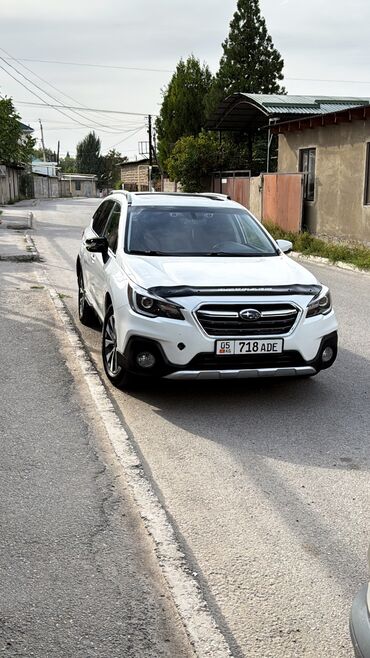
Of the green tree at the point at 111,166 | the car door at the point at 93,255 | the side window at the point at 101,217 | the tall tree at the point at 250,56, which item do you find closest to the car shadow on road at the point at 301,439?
the car door at the point at 93,255

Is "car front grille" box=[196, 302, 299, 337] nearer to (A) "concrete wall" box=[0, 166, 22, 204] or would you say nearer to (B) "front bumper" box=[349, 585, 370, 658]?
(B) "front bumper" box=[349, 585, 370, 658]

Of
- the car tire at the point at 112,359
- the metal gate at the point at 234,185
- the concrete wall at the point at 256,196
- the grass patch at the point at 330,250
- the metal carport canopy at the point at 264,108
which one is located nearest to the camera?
the car tire at the point at 112,359

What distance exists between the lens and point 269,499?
13.3 ft

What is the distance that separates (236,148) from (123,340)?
30.3 meters

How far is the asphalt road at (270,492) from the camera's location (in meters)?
2.99

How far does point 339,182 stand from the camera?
18.1 metres

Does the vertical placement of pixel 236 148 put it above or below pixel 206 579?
above

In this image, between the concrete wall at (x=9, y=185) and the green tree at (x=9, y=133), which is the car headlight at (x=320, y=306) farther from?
the concrete wall at (x=9, y=185)

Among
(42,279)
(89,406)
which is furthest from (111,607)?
(42,279)

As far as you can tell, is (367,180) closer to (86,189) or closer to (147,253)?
(147,253)

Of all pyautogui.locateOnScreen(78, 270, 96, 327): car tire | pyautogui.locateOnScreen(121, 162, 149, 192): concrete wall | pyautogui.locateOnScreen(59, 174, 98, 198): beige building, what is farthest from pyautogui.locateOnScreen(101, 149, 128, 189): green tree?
pyautogui.locateOnScreen(78, 270, 96, 327): car tire

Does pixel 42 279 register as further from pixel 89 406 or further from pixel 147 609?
pixel 147 609

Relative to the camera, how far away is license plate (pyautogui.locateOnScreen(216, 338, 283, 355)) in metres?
5.39

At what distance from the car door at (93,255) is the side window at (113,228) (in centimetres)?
23
